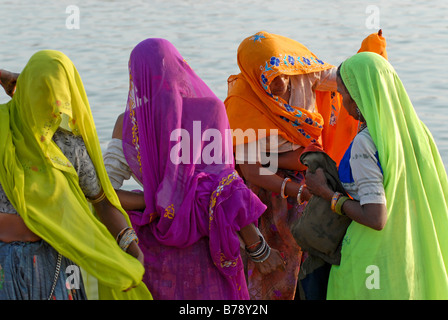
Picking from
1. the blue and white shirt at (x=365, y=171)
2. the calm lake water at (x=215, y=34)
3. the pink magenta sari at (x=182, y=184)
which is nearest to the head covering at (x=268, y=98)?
the pink magenta sari at (x=182, y=184)

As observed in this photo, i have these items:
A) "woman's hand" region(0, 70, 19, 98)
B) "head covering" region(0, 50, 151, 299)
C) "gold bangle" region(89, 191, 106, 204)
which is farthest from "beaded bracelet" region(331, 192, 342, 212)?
"woman's hand" region(0, 70, 19, 98)

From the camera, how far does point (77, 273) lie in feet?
10.2

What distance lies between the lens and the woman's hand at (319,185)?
10.5 ft

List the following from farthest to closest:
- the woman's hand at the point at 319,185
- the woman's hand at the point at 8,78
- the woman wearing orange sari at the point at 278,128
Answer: the woman wearing orange sari at the point at 278,128, the woman's hand at the point at 8,78, the woman's hand at the point at 319,185

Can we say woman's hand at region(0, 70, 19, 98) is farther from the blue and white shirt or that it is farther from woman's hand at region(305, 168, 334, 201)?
the blue and white shirt

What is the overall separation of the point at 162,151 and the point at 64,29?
9.41 m

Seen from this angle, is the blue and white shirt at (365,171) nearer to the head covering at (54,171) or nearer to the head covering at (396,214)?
the head covering at (396,214)

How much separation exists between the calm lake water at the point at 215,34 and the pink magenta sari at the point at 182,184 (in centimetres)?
441

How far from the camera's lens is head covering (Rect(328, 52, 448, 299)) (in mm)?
3098

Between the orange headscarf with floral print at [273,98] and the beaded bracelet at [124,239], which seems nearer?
the beaded bracelet at [124,239]

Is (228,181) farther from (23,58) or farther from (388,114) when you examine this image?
(23,58)

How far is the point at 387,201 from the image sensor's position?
3.08m

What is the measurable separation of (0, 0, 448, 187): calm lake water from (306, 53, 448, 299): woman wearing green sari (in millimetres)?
4449

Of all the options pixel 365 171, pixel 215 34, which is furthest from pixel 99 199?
pixel 215 34
